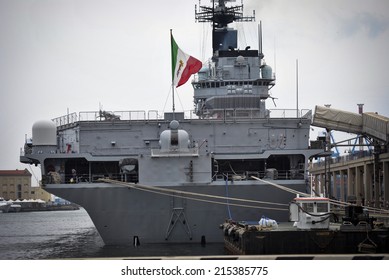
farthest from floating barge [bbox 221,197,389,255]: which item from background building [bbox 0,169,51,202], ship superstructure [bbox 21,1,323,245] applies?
background building [bbox 0,169,51,202]

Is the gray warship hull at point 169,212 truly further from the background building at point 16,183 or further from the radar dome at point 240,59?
the radar dome at point 240,59

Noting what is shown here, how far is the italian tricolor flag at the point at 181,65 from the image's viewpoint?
27.4m

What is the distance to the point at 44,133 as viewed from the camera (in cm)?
2927

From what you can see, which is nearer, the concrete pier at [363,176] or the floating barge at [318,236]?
the floating barge at [318,236]

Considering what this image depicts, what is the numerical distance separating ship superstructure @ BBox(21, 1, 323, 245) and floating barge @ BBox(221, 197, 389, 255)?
498 cm

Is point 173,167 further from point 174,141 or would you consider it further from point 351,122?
point 351,122

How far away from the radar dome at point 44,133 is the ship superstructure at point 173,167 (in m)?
0.04

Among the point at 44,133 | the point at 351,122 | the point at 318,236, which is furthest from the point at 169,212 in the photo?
the point at 351,122

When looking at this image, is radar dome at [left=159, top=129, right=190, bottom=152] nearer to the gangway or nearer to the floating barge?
the floating barge

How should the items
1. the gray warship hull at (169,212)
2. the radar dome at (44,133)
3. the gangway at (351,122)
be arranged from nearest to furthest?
the gray warship hull at (169,212)
the radar dome at (44,133)
the gangway at (351,122)

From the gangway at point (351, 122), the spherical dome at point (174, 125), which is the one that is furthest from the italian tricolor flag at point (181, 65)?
the gangway at point (351, 122)

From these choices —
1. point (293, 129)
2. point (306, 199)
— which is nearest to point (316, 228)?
point (306, 199)

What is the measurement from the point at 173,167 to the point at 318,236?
739cm

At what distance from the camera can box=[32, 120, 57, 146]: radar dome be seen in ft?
95.8
